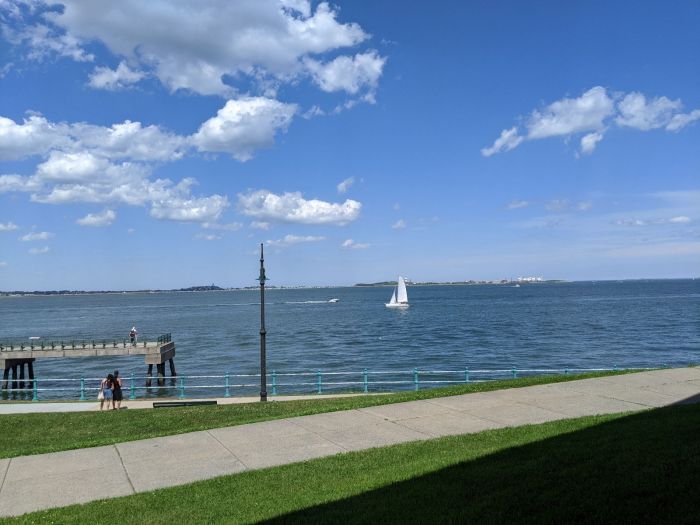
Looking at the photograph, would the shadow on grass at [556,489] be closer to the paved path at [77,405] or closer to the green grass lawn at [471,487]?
the green grass lawn at [471,487]

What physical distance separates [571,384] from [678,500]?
9.97 metres

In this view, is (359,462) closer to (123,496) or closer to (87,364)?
(123,496)

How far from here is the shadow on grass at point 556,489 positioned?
18.9ft

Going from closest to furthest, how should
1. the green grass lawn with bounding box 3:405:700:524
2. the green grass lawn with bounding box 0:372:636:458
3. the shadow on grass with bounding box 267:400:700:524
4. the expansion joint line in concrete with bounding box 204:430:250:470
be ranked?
the shadow on grass with bounding box 267:400:700:524 < the green grass lawn with bounding box 3:405:700:524 < the expansion joint line in concrete with bounding box 204:430:250:470 < the green grass lawn with bounding box 0:372:636:458

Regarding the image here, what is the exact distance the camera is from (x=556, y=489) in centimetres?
646

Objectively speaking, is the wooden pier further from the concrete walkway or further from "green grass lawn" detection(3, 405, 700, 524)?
"green grass lawn" detection(3, 405, 700, 524)

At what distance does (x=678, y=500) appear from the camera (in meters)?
5.76

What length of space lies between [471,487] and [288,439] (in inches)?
191

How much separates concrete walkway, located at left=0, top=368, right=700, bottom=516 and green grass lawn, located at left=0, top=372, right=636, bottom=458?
27.4 inches

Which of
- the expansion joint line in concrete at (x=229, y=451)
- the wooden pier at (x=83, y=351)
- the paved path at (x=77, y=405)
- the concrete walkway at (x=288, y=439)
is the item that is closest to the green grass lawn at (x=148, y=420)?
the concrete walkway at (x=288, y=439)

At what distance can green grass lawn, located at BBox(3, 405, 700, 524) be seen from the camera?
593cm

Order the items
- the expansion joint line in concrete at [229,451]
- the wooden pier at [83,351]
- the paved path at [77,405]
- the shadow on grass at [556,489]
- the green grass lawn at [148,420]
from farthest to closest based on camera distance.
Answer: the wooden pier at [83,351], the paved path at [77,405], the green grass lawn at [148,420], the expansion joint line in concrete at [229,451], the shadow on grass at [556,489]

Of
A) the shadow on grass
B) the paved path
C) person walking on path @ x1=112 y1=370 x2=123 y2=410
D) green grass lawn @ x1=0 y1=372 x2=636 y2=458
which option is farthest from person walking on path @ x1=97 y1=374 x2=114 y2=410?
the shadow on grass

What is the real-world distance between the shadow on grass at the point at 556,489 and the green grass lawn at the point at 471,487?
0.01 m
